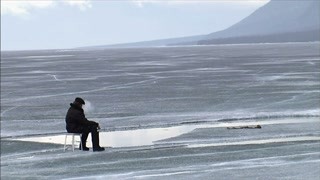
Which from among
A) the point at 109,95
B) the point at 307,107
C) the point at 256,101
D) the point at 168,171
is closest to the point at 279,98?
the point at 256,101

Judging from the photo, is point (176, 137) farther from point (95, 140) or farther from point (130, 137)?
point (95, 140)

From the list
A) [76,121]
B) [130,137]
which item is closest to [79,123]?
[76,121]

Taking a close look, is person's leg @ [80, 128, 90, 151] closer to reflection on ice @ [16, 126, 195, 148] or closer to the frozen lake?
the frozen lake

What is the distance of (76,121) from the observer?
15.6 metres

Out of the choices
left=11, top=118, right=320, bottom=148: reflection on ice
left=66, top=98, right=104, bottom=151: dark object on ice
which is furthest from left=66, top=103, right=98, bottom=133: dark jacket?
left=11, top=118, right=320, bottom=148: reflection on ice

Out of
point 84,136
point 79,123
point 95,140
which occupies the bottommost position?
point 95,140

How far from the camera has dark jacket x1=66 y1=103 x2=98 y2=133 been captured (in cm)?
1552

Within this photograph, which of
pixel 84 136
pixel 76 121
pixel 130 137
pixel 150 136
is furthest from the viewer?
pixel 150 136

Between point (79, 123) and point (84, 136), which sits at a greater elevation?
point (79, 123)

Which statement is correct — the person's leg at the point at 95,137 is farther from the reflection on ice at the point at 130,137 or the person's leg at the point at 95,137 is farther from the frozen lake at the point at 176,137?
the reflection on ice at the point at 130,137

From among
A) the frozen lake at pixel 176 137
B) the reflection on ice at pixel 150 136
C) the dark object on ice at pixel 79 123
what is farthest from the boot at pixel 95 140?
the reflection on ice at pixel 150 136

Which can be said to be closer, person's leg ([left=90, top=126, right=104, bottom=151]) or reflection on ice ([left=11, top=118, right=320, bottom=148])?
person's leg ([left=90, top=126, right=104, bottom=151])

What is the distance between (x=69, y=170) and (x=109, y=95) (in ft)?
68.5

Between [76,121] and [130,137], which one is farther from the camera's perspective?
[130,137]
